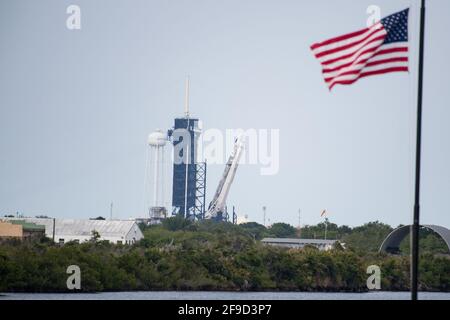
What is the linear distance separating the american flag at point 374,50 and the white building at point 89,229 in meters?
113

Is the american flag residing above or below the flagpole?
above

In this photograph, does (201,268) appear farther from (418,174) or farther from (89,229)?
(418,174)

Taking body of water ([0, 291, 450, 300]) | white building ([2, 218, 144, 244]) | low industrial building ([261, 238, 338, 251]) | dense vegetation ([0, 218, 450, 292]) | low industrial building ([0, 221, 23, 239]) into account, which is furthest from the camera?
low industrial building ([261, 238, 338, 251])

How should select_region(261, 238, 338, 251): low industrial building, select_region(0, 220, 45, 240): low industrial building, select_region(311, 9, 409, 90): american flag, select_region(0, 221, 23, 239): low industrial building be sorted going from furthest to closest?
select_region(261, 238, 338, 251): low industrial building
select_region(0, 221, 23, 239): low industrial building
select_region(0, 220, 45, 240): low industrial building
select_region(311, 9, 409, 90): american flag

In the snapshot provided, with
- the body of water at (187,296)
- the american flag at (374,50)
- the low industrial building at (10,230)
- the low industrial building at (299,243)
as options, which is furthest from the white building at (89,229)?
the american flag at (374,50)

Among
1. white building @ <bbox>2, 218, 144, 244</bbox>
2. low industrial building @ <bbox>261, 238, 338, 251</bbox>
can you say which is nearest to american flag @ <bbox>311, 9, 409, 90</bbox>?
white building @ <bbox>2, 218, 144, 244</bbox>

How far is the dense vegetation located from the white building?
22768 millimetres

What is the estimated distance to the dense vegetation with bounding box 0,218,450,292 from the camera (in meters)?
87.9

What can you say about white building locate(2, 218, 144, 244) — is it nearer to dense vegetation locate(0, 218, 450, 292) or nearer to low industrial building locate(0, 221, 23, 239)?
low industrial building locate(0, 221, 23, 239)

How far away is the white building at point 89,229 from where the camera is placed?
145m

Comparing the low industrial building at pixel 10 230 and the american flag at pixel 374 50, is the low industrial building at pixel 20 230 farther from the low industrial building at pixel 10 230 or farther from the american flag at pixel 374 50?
the american flag at pixel 374 50

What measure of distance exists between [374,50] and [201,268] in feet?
232

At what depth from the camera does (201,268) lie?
326 ft
